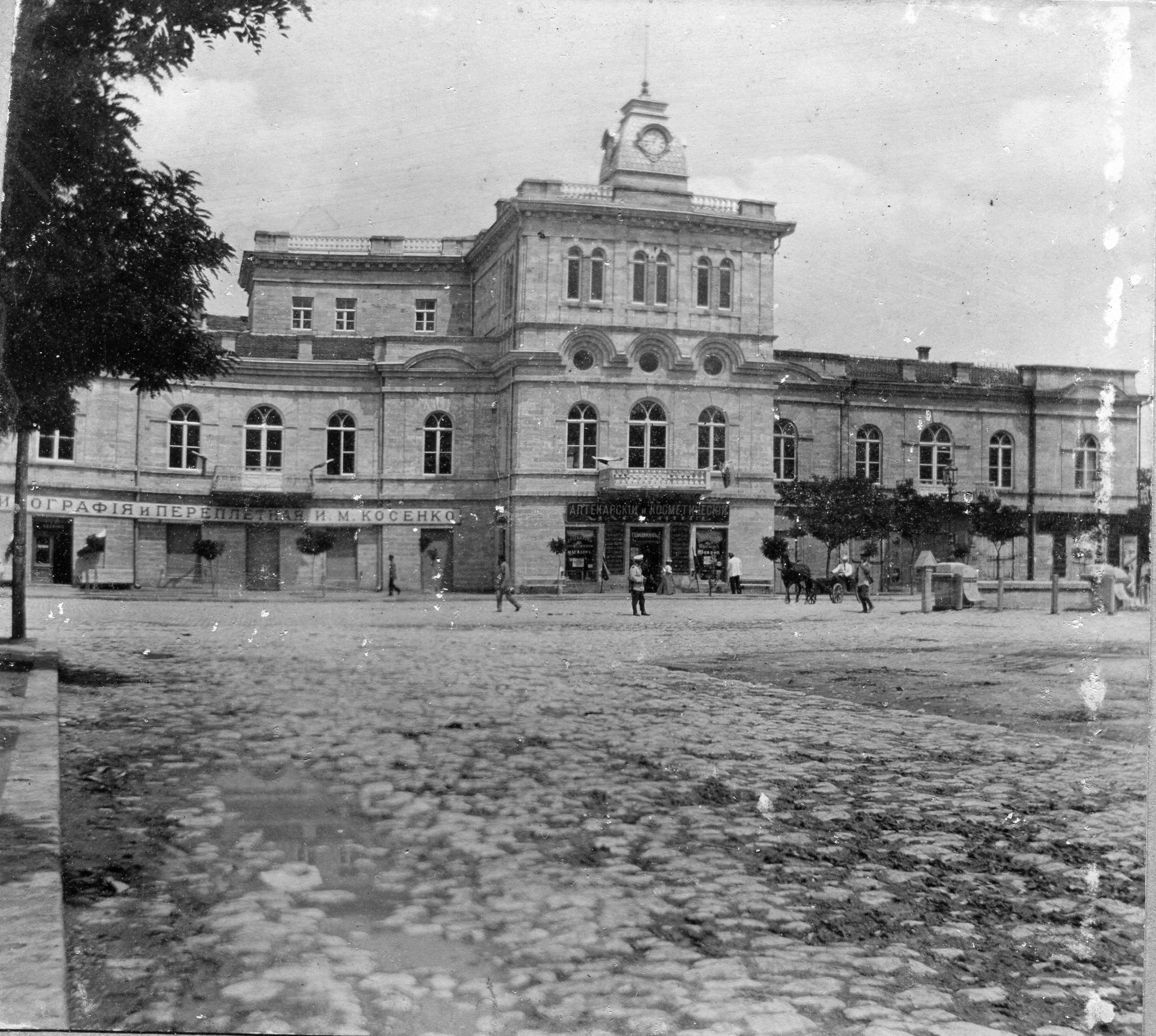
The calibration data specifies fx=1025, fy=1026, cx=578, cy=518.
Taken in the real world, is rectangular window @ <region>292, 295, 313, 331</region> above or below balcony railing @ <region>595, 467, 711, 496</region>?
above

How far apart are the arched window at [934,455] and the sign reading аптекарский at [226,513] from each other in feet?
5.21

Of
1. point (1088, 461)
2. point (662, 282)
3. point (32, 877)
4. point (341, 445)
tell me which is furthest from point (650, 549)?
point (32, 877)

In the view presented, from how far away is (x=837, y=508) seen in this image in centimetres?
341

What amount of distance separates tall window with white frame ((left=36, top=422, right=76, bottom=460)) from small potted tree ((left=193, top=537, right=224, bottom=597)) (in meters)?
0.48

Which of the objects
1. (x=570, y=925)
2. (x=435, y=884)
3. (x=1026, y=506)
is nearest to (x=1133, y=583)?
(x=1026, y=506)

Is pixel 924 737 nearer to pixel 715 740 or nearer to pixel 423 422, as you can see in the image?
pixel 715 740

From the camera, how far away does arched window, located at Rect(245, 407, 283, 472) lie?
10.3 ft

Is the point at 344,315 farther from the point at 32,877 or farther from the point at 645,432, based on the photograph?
the point at 32,877

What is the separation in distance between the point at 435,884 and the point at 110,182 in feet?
7.78

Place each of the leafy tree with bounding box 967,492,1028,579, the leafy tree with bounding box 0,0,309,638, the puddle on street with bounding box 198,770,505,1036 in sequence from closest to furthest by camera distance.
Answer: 1. the puddle on street with bounding box 198,770,505,1036
2. the leafy tree with bounding box 0,0,309,638
3. the leafy tree with bounding box 967,492,1028,579

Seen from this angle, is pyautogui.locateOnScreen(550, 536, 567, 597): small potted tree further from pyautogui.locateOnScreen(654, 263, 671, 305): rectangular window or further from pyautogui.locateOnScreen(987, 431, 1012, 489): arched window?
pyautogui.locateOnScreen(987, 431, 1012, 489): arched window

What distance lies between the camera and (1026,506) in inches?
141

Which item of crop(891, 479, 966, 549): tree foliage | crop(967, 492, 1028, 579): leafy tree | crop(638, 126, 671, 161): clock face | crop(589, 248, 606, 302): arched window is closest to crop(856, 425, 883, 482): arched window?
crop(891, 479, 966, 549): tree foliage

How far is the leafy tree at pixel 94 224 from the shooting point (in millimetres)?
3170
